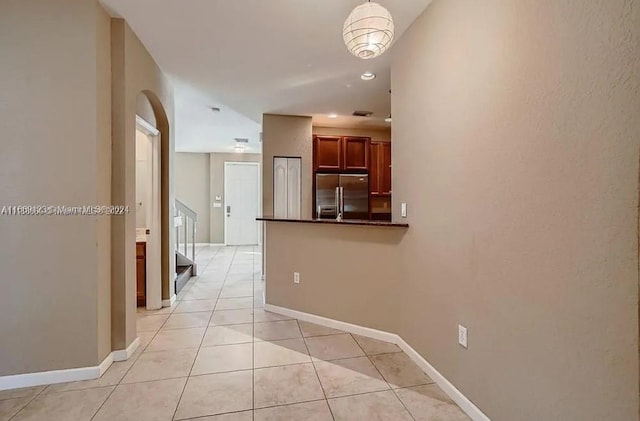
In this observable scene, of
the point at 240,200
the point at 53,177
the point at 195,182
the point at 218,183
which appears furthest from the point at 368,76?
the point at 195,182

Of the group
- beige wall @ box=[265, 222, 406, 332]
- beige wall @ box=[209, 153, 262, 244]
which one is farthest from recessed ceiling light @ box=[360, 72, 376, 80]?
beige wall @ box=[209, 153, 262, 244]

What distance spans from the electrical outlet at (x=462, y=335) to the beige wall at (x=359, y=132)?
4307 mm

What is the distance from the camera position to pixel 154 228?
3555 mm

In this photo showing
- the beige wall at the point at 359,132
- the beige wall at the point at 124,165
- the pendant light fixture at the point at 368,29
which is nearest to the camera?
the pendant light fixture at the point at 368,29

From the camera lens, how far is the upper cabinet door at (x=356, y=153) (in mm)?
5344

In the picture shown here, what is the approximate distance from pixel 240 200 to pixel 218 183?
0.75 m

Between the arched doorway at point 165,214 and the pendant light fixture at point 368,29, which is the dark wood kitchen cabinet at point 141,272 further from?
the pendant light fixture at point 368,29

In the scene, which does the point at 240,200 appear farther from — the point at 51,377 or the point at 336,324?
the point at 51,377

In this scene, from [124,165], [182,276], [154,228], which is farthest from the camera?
[182,276]

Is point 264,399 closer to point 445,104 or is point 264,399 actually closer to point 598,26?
point 445,104

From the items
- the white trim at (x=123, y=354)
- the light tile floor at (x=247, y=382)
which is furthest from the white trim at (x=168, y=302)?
the white trim at (x=123, y=354)

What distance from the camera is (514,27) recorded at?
1448mm

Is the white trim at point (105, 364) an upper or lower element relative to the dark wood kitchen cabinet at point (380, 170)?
lower

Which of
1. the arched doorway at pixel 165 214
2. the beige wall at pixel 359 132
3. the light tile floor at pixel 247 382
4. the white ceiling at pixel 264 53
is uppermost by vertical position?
the white ceiling at pixel 264 53
